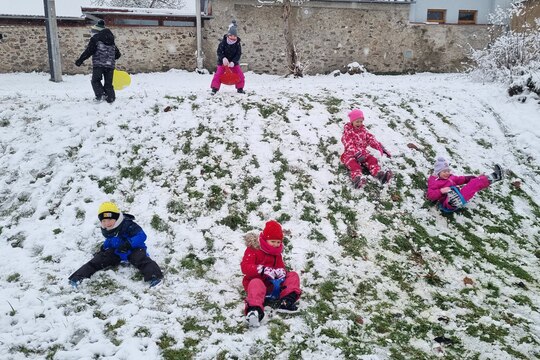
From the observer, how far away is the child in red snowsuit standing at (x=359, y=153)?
7301 millimetres

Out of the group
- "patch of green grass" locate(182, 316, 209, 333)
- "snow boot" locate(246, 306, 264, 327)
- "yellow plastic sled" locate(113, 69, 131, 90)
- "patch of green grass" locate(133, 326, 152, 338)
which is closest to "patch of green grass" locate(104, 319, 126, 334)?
"patch of green grass" locate(133, 326, 152, 338)

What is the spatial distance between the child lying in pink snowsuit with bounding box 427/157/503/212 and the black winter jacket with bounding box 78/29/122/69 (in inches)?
278

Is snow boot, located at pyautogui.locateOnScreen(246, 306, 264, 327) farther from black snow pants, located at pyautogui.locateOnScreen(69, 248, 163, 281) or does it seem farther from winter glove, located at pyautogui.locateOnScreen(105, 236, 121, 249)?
winter glove, located at pyautogui.locateOnScreen(105, 236, 121, 249)

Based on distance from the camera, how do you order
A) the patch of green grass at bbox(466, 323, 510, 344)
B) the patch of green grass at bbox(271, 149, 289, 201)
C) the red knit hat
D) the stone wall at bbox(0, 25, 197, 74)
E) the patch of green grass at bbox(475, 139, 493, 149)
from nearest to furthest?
the patch of green grass at bbox(466, 323, 510, 344) < the red knit hat < the patch of green grass at bbox(271, 149, 289, 201) < the patch of green grass at bbox(475, 139, 493, 149) < the stone wall at bbox(0, 25, 197, 74)

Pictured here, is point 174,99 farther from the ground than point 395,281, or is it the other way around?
point 174,99

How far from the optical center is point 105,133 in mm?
7871

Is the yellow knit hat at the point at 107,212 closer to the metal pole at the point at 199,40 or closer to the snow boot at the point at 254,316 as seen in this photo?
the snow boot at the point at 254,316

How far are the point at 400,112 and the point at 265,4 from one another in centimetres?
1152

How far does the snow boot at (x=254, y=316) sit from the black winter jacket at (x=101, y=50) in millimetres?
6730

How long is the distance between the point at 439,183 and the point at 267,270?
376 centimetres

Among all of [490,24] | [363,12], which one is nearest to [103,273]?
[363,12]

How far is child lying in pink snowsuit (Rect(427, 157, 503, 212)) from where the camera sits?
22.8 ft

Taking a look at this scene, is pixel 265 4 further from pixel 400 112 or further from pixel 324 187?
pixel 324 187

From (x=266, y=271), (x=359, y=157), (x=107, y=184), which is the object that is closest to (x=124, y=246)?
(x=107, y=184)
